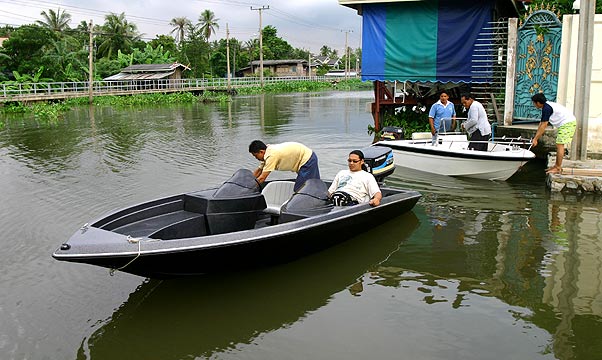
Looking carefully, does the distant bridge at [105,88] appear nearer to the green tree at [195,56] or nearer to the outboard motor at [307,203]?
the green tree at [195,56]

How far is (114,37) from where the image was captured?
2250 inches

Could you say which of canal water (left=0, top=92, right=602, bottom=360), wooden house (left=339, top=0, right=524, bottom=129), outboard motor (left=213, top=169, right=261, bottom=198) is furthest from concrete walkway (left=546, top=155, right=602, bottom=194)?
outboard motor (left=213, top=169, right=261, bottom=198)

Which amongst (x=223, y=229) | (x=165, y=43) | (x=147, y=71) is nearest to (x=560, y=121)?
(x=223, y=229)

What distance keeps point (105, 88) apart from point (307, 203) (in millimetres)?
40534

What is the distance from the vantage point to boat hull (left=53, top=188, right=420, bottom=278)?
16.8 feet

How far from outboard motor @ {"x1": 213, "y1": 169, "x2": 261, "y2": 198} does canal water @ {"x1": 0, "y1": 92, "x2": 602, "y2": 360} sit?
107cm

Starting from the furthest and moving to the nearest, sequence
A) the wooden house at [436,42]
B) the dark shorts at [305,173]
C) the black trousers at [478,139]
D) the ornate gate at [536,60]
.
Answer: the wooden house at [436,42] < the ornate gate at [536,60] < the black trousers at [478,139] < the dark shorts at [305,173]

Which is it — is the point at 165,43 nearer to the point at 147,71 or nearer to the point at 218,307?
the point at 147,71

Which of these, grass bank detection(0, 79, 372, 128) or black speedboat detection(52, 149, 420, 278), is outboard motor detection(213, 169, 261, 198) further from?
grass bank detection(0, 79, 372, 128)

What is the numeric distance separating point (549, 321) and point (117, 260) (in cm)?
403

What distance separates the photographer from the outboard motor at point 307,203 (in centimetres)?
656

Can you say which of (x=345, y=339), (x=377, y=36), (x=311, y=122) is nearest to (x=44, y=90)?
(x=311, y=122)

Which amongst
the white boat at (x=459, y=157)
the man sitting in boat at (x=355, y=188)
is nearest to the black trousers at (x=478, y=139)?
the white boat at (x=459, y=157)

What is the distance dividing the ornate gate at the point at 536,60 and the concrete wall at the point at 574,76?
42cm
